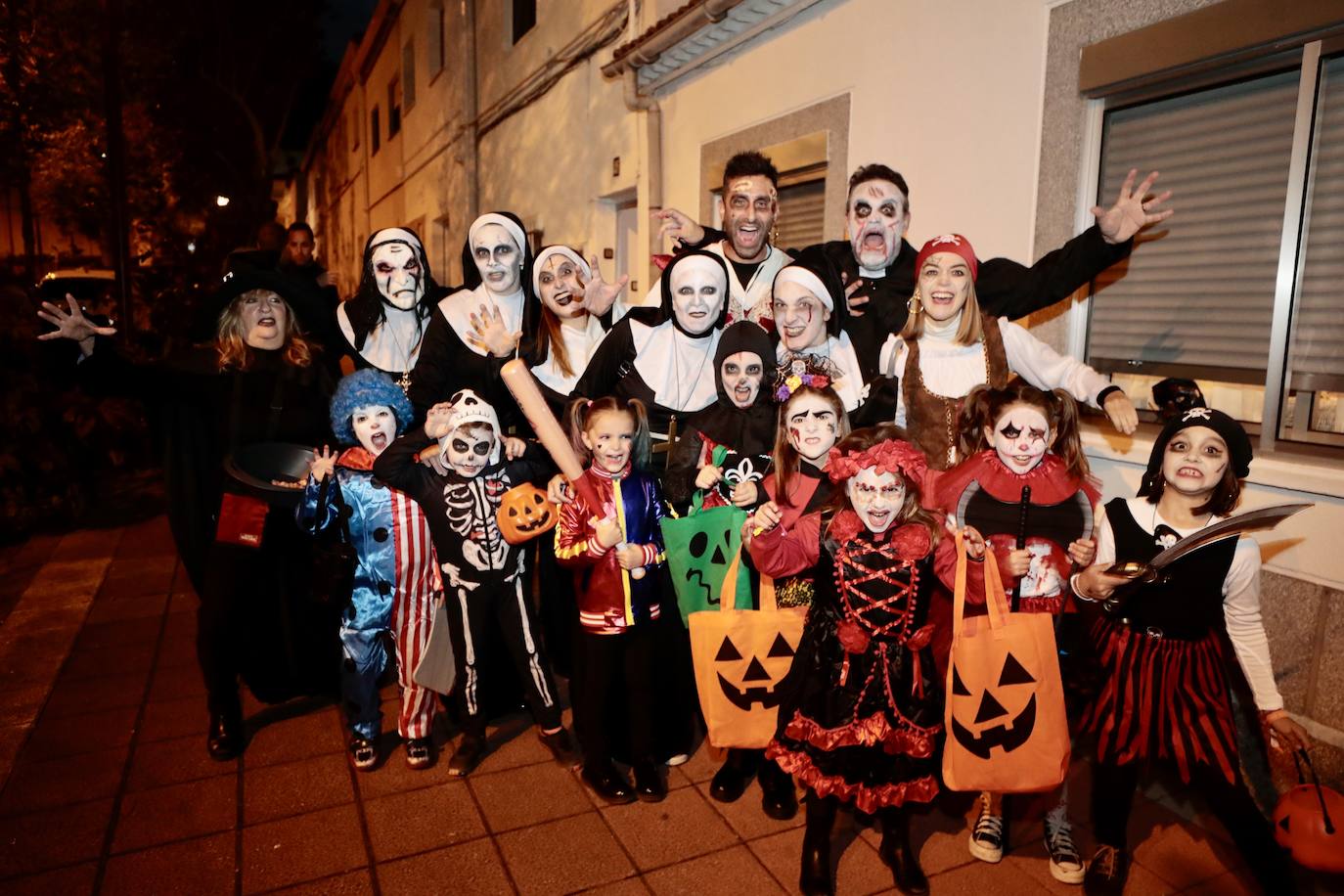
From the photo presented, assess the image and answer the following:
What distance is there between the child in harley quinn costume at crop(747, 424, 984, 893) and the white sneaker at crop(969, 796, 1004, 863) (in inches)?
13.3

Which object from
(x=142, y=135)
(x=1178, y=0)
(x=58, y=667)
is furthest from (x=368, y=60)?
(x=1178, y=0)

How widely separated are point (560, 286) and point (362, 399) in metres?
1.11

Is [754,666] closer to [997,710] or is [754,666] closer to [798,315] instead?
[997,710]

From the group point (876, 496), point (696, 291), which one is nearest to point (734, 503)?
point (876, 496)

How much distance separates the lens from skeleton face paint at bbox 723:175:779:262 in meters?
4.25

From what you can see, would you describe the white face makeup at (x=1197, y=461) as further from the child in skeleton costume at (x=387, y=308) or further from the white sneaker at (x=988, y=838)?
the child in skeleton costume at (x=387, y=308)

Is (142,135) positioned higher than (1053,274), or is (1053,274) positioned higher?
(142,135)

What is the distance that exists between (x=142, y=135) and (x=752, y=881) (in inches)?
529

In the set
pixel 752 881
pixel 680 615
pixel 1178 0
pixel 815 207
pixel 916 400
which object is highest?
pixel 1178 0

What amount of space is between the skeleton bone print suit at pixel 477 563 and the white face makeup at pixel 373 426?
0.40 feet

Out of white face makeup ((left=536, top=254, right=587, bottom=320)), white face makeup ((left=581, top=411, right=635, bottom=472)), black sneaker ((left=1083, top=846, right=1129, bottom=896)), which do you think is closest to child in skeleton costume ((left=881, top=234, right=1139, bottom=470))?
white face makeup ((left=581, top=411, right=635, bottom=472))

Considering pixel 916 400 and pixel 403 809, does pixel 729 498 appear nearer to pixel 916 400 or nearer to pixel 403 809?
pixel 916 400

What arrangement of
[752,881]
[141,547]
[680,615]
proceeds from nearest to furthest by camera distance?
[752,881]
[680,615]
[141,547]

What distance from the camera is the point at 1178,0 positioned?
3508 millimetres
